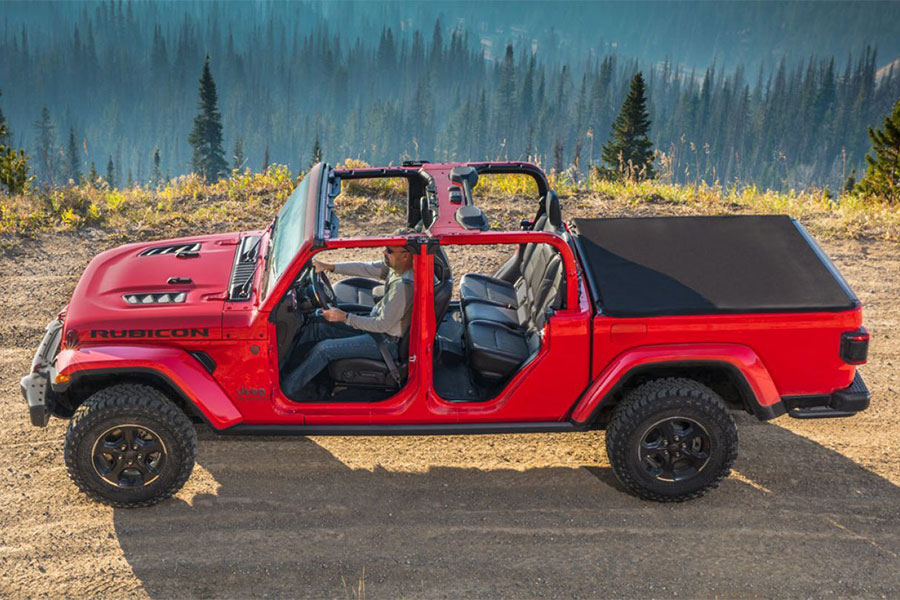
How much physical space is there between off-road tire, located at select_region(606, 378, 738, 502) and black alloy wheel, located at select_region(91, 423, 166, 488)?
2.97 meters

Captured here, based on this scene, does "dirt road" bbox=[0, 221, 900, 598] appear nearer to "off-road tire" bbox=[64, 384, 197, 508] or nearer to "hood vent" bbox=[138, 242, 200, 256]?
"off-road tire" bbox=[64, 384, 197, 508]

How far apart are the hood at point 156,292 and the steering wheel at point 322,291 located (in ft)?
2.02

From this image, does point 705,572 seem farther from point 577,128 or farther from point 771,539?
point 577,128

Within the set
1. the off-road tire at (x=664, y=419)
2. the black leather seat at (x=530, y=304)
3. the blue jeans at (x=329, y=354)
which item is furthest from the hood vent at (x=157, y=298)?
the off-road tire at (x=664, y=419)

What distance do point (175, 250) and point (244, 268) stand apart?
0.84 metres

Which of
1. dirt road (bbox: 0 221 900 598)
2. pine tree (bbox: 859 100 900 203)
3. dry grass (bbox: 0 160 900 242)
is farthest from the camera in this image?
pine tree (bbox: 859 100 900 203)

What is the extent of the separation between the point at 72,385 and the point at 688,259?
4.30m

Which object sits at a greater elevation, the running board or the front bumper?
the front bumper

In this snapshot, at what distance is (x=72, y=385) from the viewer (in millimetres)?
5363

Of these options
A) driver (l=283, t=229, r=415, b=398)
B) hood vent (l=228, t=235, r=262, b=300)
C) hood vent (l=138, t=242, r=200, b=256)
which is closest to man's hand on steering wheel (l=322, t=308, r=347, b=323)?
driver (l=283, t=229, r=415, b=398)

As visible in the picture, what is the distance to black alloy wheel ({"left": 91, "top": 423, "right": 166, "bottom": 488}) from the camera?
5.19 m

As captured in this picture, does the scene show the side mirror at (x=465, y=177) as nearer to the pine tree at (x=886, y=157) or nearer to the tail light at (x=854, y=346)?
the tail light at (x=854, y=346)

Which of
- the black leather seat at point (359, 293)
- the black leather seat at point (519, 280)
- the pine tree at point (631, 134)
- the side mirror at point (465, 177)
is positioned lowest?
the pine tree at point (631, 134)

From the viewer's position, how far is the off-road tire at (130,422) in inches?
200
